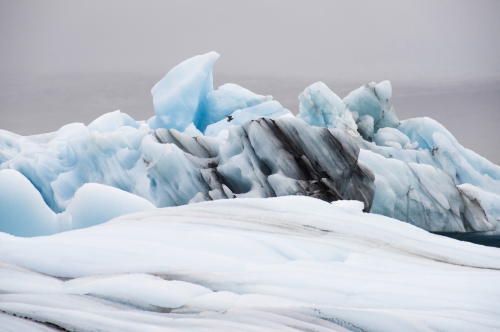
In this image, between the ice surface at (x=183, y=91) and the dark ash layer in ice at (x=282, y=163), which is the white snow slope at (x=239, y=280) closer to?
the dark ash layer in ice at (x=282, y=163)

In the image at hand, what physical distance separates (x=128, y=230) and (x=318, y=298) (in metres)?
1.35

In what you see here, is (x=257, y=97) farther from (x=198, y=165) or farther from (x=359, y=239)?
(x=359, y=239)

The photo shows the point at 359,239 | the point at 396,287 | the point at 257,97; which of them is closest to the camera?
the point at 396,287

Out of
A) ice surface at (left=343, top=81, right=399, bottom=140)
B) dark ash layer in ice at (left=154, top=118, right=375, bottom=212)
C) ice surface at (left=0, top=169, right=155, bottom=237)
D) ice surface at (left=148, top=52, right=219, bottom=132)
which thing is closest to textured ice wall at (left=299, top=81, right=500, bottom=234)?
ice surface at (left=343, top=81, right=399, bottom=140)

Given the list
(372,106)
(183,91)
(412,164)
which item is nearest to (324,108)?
(372,106)

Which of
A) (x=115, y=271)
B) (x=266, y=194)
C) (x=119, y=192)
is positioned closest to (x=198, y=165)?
(x=266, y=194)

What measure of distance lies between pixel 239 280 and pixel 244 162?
7.69 m

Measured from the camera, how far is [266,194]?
384 inches

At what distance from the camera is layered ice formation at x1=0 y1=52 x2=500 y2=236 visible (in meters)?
9.62

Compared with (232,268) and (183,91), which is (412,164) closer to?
(183,91)

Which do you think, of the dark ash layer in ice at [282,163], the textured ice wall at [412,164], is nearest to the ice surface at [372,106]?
the textured ice wall at [412,164]

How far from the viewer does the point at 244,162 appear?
10102 millimetres

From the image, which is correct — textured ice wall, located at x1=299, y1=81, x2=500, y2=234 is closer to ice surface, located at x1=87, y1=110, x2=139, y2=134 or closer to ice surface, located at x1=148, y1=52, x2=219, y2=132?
ice surface, located at x1=148, y1=52, x2=219, y2=132

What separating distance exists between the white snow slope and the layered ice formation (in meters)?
2.35
